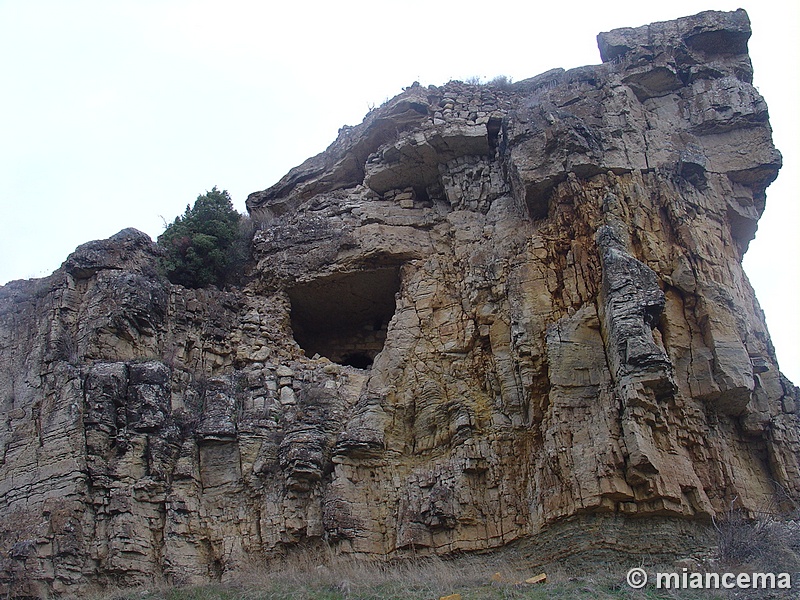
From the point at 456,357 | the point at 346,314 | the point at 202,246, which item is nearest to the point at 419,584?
the point at 456,357

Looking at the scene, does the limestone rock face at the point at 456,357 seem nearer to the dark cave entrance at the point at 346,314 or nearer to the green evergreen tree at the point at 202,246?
the dark cave entrance at the point at 346,314

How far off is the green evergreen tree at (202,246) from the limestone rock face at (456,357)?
660 mm

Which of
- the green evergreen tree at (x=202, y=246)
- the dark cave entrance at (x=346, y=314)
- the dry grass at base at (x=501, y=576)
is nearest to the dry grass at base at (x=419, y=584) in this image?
the dry grass at base at (x=501, y=576)

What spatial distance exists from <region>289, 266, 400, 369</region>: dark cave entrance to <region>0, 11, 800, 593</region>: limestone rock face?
0.09 metres

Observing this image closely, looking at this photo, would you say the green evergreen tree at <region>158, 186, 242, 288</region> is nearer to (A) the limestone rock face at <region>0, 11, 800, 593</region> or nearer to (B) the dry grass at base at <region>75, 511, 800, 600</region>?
(A) the limestone rock face at <region>0, 11, 800, 593</region>

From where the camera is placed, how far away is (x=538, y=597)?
37.6 feet

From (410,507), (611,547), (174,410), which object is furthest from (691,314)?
(174,410)

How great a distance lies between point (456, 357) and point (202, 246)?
6111mm

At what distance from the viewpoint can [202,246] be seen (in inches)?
760

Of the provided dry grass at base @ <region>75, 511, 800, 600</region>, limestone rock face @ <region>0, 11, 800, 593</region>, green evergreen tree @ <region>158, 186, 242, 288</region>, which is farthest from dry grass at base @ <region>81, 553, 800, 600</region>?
green evergreen tree @ <region>158, 186, 242, 288</region>

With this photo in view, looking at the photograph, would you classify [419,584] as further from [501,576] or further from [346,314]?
[346,314]

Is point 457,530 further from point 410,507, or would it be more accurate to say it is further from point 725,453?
point 725,453

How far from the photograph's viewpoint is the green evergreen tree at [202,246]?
19078mm

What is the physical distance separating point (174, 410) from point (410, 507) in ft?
14.8
